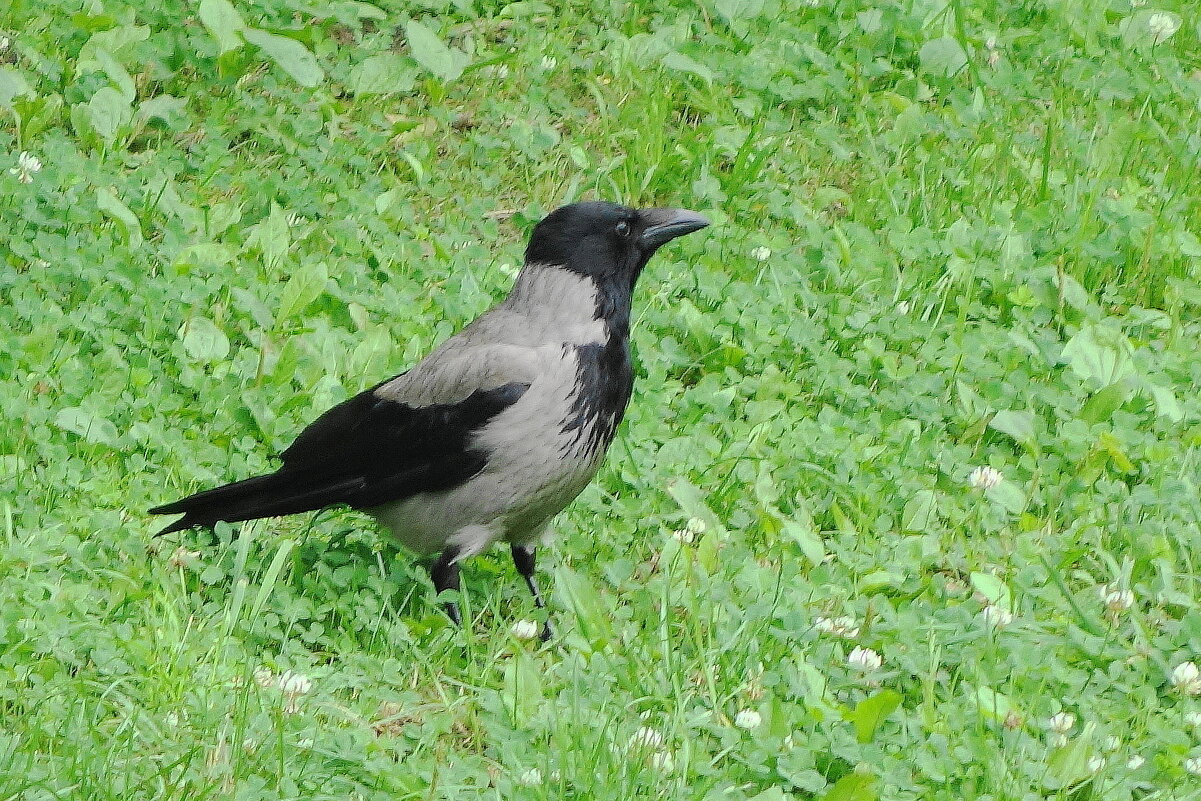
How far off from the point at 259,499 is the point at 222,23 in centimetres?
277

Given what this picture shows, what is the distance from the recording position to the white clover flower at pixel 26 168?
5840 mm

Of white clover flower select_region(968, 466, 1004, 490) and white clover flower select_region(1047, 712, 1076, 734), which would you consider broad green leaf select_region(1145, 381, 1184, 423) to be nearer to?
white clover flower select_region(968, 466, 1004, 490)

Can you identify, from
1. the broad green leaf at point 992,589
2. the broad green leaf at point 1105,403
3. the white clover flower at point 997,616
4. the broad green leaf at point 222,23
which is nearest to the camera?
the white clover flower at point 997,616

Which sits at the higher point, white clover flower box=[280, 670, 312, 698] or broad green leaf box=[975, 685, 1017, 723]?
broad green leaf box=[975, 685, 1017, 723]

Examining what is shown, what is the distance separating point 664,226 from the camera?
15.6 ft

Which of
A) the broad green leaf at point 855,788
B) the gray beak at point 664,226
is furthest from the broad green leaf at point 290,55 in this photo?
the broad green leaf at point 855,788

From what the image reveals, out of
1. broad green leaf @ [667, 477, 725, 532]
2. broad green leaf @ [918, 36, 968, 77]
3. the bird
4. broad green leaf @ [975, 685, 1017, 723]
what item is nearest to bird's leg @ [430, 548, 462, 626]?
the bird

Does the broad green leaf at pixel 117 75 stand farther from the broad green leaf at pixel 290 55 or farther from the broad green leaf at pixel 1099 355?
the broad green leaf at pixel 1099 355

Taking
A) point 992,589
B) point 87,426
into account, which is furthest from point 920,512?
point 87,426

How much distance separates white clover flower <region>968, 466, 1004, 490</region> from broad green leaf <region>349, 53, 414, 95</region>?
2915mm

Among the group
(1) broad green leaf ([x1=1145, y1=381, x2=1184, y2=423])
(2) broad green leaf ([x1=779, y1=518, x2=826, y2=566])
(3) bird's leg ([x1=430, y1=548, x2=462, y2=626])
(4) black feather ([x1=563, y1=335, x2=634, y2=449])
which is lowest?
(3) bird's leg ([x1=430, y1=548, x2=462, y2=626])

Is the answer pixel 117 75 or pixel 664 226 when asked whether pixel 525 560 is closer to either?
pixel 664 226

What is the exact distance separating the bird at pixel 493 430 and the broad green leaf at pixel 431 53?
2.17m

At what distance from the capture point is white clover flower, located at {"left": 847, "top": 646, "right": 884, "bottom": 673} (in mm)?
4023
